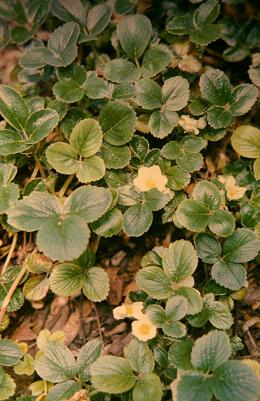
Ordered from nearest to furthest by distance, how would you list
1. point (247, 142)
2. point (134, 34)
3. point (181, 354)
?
point (181, 354) < point (247, 142) < point (134, 34)

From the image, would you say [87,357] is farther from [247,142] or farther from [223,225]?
[247,142]

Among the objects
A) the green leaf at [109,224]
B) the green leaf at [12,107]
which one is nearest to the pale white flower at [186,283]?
the green leaf at [109,224]

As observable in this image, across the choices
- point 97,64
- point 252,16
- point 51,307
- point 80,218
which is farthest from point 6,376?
point 252,16

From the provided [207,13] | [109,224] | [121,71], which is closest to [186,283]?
[109,224]

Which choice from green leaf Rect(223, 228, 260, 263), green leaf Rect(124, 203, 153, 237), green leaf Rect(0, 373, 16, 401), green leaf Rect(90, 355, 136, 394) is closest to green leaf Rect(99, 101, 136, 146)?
green leaf Rect(124, 203, 153, 237)

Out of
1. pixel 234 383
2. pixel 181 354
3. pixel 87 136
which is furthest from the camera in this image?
pixel 87 136

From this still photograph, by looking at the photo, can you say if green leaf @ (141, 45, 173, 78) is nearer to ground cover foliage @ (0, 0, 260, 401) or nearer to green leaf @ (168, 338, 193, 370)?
ground cover foliage @ (0, 0, 260, 401)
